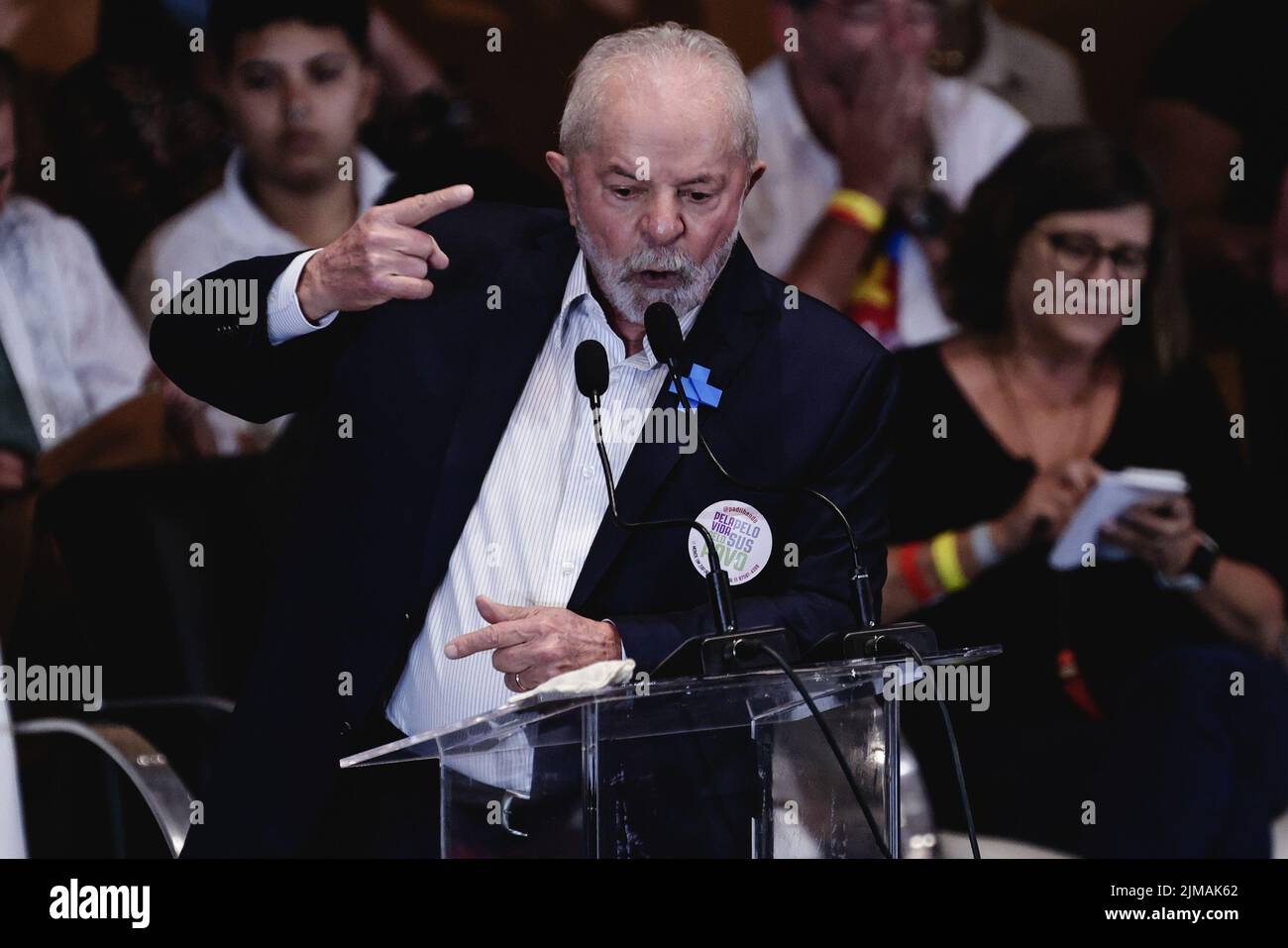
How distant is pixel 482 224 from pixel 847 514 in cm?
76

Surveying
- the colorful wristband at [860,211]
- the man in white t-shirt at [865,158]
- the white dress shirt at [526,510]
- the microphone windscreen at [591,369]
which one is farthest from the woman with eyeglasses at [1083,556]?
the microphone windscreen at [591,369]

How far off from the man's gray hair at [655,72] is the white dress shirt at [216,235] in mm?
1793

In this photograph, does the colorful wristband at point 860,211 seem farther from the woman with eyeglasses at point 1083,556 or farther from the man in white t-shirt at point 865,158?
the woman with eyeglasses at point 1083,556

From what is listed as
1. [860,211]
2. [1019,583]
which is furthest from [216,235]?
[1019,583]

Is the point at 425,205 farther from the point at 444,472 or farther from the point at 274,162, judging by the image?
the point at 274,162

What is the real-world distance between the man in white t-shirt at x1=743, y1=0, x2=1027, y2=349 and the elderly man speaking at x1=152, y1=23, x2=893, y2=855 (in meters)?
1.65

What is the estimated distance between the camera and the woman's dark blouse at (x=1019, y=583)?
13.0ft

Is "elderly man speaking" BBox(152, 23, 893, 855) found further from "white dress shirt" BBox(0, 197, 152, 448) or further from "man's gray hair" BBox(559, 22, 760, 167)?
"white dress shirt" BBox(0, 197, 152, 448)

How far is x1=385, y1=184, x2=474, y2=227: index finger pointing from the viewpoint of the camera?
6.88 feet

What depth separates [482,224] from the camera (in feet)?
8.08

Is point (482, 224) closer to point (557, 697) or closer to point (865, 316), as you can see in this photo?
point (557, 697)

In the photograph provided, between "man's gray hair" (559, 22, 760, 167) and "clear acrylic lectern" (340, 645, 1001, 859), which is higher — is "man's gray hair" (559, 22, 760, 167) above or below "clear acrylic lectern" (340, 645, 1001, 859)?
above

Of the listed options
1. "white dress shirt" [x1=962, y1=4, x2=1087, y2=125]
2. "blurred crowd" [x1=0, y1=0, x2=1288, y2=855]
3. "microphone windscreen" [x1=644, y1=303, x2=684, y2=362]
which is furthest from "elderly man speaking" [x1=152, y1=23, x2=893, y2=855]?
"white dress shirt" [x1=962, y1=4, x2=1087, y2=125]
